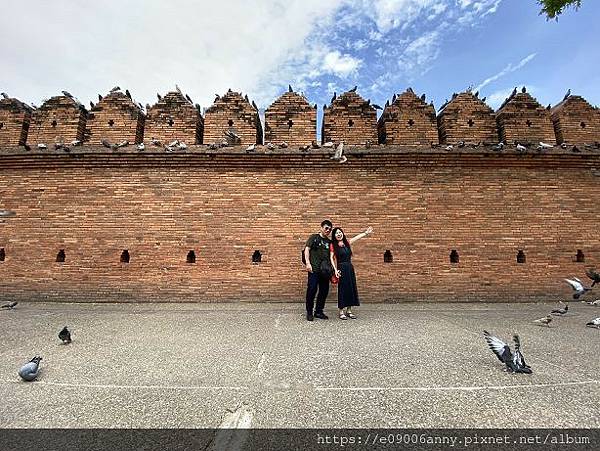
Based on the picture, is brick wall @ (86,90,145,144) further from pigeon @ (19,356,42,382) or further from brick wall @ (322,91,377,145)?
pigeon @ (19,356,42,382)

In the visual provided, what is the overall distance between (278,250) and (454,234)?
11.3ft

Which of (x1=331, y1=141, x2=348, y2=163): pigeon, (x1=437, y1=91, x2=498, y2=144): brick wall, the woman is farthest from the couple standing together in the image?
(x1=437, y1=91, x2=498, y2=144): brick wall

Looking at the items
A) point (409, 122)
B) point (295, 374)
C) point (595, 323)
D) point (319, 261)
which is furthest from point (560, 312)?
point (295, 374)

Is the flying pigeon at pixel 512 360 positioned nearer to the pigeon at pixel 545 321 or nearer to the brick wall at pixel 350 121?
the pigeon at pixel 545 321

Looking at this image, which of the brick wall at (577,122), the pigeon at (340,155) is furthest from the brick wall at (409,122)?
the brick wall at (577,122)

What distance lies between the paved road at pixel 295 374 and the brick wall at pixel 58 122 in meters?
3.73

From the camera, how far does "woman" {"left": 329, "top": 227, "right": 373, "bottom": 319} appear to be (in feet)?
17.3

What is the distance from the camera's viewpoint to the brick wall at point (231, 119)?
6957 millimetres

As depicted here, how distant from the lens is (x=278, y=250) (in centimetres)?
651

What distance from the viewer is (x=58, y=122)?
23.0 feet

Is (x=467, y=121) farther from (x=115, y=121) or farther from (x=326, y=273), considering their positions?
(x=115, y=121)

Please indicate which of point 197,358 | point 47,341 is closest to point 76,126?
point 47,341

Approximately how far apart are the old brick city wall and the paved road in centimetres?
126

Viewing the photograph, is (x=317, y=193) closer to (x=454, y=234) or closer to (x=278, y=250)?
(x=278, y=250)
